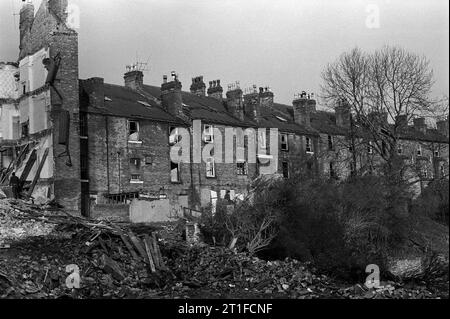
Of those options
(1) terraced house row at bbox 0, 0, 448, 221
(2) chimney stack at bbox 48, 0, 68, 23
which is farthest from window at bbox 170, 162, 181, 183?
(2) chimney stack at bbox 48, 0, 68, 23

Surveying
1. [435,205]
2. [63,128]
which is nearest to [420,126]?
[435,205]

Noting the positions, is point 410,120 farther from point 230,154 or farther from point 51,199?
point 51,199

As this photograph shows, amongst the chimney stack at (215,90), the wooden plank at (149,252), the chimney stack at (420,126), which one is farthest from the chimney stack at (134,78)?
Answer: the chimney stack at (420,126)

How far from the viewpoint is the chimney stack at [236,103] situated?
164 feet

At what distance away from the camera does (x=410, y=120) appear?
44.1m

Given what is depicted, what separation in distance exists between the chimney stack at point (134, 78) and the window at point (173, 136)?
577cm

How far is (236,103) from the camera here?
50375 millimetres

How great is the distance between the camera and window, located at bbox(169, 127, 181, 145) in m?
A: 44.8

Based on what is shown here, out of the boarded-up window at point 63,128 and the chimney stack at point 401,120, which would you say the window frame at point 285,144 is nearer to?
the chimney stack at point 401,120

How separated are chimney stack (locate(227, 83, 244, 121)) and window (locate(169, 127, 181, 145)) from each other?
664 cm

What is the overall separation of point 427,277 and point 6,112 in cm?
2875

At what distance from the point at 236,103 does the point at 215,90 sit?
177 inches

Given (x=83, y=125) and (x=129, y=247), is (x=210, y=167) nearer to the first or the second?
(x=83, y=125)
